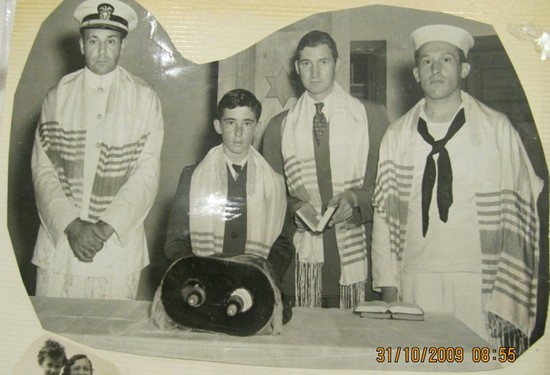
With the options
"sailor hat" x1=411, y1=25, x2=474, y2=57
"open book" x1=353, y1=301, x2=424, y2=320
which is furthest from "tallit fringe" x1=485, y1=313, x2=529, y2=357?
"sailor hat" x1=411, y1=25, x2=474, y2=57

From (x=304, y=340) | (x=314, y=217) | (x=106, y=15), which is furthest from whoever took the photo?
(x=106, y=15)

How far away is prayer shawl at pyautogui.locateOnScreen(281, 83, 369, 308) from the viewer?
4.88ft

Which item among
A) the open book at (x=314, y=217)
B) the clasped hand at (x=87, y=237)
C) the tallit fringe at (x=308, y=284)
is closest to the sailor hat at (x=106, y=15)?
the clasped hand at (x=87, y=237)

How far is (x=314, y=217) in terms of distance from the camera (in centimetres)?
150

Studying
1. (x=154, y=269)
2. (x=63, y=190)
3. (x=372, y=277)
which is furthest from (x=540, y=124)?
(x=63, y=190)

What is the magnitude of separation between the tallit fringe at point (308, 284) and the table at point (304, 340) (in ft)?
0.08

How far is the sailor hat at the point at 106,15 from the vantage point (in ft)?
5.25

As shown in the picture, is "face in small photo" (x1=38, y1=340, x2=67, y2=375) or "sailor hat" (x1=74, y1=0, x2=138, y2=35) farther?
"sailor hat" (x1=74, y1=0, x2=138, y2=35)

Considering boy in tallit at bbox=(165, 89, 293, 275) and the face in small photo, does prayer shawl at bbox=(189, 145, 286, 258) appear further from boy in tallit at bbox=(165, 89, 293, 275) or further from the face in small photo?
the face in small photo

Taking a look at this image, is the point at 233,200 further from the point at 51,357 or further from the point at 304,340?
the point at 51,357

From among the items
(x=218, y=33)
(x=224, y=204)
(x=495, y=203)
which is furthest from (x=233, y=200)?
(x=495, y=203)

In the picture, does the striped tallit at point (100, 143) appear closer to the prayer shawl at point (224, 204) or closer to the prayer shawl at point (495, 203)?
the prayer shawl at point (224, 204)

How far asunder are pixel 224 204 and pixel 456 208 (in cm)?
65

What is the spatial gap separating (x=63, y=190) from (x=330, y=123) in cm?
80
